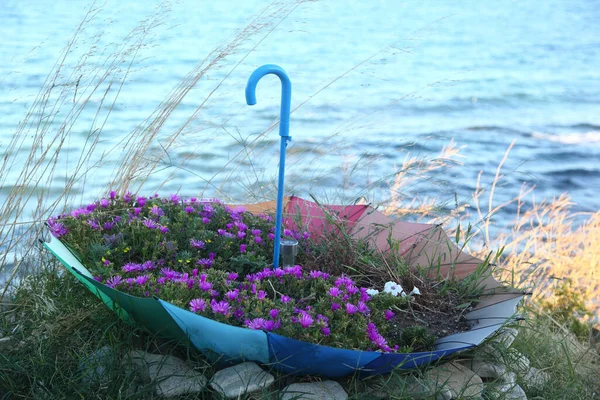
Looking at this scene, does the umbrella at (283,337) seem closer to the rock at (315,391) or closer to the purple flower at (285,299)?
the rock at (315,391)

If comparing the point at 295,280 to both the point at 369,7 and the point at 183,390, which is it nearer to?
the point at 183,390

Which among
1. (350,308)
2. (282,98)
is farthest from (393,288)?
(282,98)

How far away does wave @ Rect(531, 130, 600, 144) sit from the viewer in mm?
6750

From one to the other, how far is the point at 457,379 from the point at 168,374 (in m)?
0.74

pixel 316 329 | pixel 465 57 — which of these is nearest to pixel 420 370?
pixel 316 329

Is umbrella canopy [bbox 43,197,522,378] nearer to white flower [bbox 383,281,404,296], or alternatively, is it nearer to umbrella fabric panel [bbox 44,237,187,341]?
umbrella fabric panel [bbox 44,237,187,341]

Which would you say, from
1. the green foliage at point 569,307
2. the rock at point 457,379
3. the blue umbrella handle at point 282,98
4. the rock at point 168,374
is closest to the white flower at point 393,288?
the rock at point 457,379

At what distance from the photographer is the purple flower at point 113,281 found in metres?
1.68

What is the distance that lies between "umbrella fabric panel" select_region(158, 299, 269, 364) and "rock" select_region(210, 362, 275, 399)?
1.1 inches

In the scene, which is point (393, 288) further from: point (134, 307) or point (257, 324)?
point (134, 307)

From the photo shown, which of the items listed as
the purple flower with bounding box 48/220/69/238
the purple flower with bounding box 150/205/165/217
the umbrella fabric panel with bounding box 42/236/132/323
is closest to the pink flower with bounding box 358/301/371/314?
the umbrella fabric panel with bounding box 42/236/132/323

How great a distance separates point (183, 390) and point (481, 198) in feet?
13.5

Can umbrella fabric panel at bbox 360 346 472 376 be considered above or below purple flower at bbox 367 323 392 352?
below

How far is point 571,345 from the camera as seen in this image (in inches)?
96.8
